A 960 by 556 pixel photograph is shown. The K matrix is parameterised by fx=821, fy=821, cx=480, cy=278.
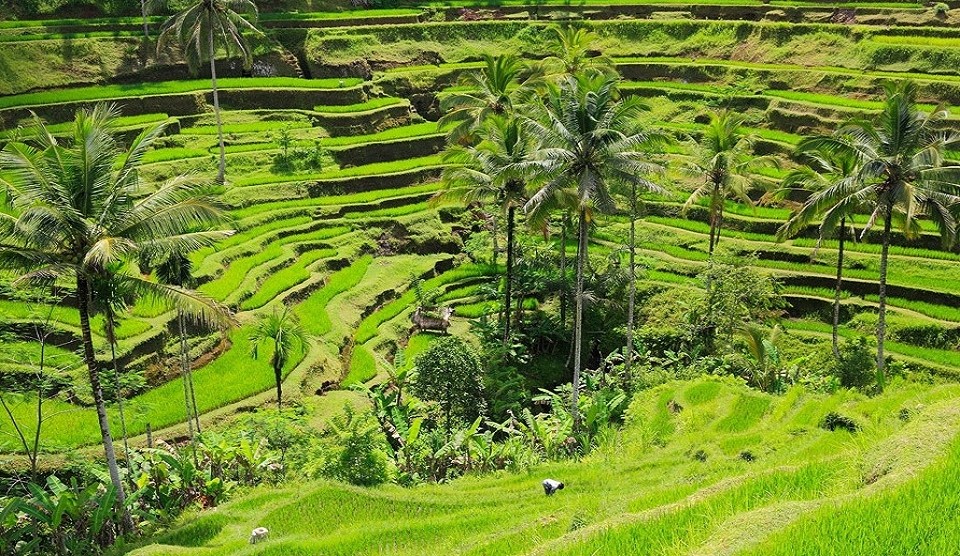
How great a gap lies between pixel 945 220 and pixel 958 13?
33.3 meters

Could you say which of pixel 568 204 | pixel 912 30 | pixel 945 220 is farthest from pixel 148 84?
pixel 912 30

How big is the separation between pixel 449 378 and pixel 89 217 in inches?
434

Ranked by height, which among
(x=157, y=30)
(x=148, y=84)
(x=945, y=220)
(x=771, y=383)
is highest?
(x=157, y=30)

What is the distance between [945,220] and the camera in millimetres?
21078

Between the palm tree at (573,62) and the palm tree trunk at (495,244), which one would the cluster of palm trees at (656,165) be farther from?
the palm tree at (573,62)

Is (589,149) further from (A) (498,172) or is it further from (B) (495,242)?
(B) (495,242)

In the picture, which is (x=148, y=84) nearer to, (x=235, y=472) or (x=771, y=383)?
(x=235, y=472)

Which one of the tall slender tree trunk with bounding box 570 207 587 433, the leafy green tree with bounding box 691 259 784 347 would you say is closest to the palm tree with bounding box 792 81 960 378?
the leafy green tree with bounding box 691 259 784 347

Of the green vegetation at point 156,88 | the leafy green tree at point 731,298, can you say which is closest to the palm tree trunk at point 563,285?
the leafy green tree at point 731,298

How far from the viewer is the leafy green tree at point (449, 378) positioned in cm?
2286

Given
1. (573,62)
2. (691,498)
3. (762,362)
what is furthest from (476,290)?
(691,498)

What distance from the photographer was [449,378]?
75.3 ft

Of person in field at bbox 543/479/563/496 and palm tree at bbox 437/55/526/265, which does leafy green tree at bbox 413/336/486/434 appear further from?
palm tree at bbox 437/55/526/265

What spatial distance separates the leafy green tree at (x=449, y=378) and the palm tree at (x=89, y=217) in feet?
28.9
